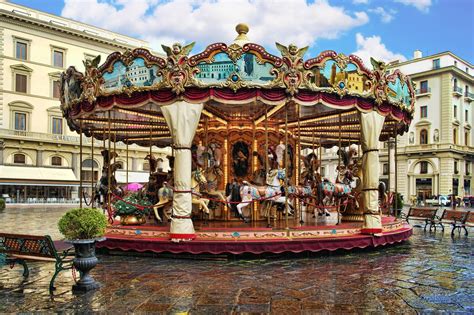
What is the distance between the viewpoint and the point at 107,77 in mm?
11016

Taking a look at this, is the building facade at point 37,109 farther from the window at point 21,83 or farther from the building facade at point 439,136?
the building facade at point 439,136

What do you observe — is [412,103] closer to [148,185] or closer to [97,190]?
[148,185]

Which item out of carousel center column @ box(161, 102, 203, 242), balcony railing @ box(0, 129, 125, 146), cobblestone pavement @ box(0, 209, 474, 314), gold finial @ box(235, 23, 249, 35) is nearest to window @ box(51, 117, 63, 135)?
balcony railing @ box(0, 129, 125, 146)

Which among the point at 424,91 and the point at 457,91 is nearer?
the point at 457,91

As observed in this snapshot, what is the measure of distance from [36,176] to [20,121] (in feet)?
23.2

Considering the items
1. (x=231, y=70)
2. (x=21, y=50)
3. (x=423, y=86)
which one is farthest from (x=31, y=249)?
(x=423, y=86)

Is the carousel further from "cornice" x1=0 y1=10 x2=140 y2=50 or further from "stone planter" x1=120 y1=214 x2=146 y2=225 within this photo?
"cornice" x1=0 y1=10 x2=140 y2=50

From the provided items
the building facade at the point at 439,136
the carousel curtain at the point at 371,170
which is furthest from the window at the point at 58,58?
the carousel curtain at the point at 371,170

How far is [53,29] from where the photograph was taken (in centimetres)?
4778

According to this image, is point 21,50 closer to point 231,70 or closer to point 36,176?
point 36,176

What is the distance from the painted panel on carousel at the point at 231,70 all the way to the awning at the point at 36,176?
121 feet

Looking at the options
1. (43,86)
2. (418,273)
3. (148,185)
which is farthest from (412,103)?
(43,86)

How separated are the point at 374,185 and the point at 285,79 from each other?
3.89 meters

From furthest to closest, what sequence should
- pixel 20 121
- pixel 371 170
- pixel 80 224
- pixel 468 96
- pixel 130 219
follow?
pixel 468 96 → pixel 20 121 → pixel 130 219 → pixel 371 170 → pixel 80 224
